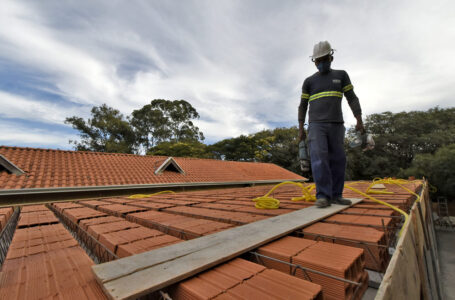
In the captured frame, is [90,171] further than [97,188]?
Yes

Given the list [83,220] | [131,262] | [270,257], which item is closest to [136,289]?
[131,262]

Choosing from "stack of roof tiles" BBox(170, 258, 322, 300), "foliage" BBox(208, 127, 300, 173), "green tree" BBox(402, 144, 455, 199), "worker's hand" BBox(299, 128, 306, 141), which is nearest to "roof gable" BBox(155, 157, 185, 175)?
"worker's hand" BBox(299, 128, 306, 141)

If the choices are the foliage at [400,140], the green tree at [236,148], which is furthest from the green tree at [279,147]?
the foliage at [400,140]

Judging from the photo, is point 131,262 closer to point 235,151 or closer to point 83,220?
point 83,220

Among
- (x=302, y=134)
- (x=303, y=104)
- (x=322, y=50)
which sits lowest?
(x=302, y=134)

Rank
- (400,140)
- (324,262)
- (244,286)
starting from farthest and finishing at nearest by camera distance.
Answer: (400,140) → (324,262) → (244,286)

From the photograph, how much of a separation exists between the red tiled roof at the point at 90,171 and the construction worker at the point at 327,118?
8522mm

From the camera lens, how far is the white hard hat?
2371 mm

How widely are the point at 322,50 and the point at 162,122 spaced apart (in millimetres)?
31970

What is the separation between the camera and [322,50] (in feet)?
7.85

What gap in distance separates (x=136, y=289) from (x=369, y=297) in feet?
3.05

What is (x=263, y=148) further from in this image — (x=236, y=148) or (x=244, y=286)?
(x=244, y=286)

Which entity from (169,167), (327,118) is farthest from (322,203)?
(169,167)

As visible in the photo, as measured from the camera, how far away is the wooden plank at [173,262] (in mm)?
692
